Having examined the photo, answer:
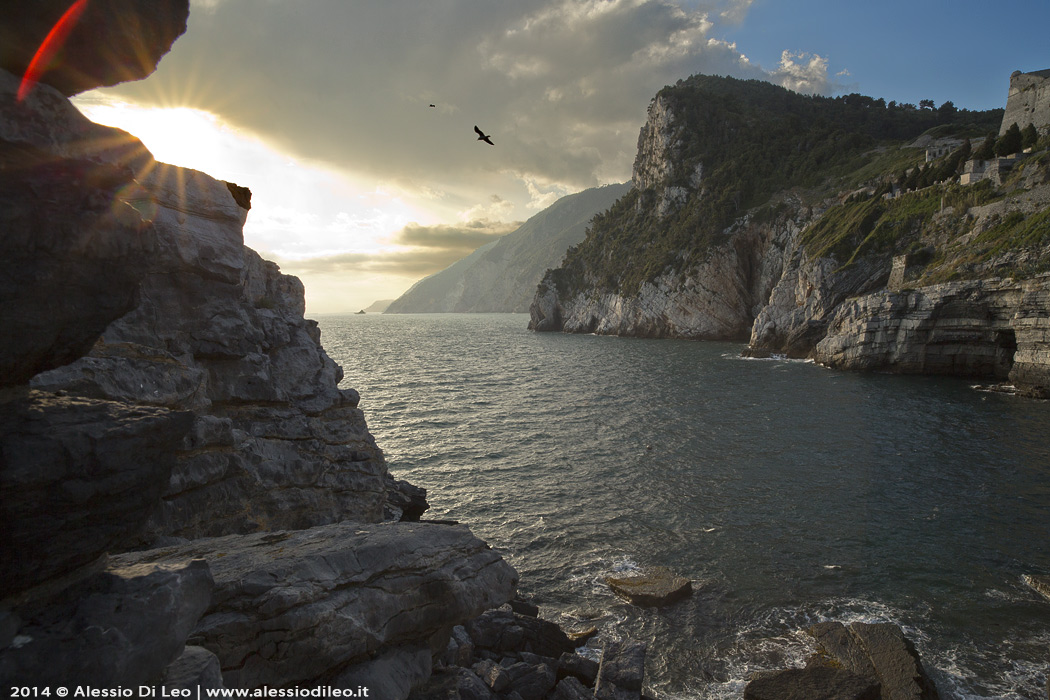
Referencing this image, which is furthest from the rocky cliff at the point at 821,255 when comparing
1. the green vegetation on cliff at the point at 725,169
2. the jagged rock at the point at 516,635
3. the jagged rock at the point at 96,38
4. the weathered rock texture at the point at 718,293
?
the jagged rock at the point at 96,38

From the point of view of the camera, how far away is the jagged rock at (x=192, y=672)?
19.3 ft

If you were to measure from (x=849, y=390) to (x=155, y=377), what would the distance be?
53325 mm

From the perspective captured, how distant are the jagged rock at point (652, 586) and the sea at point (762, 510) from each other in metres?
0.32

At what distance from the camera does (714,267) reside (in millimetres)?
111250

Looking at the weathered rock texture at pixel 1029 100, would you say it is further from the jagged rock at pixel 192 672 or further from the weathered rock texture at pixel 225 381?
the jagged rock at pixel 192 672

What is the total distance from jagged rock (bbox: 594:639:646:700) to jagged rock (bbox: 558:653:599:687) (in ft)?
0.75

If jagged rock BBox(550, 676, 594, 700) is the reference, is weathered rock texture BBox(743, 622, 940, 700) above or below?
below

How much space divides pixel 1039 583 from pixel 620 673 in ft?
47.9

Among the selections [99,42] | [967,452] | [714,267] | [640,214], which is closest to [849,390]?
[967,452]

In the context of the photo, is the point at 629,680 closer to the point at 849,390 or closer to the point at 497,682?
the point at 497,682

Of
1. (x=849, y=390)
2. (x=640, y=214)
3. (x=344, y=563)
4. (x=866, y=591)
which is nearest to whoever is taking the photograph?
(x=344, y=563)

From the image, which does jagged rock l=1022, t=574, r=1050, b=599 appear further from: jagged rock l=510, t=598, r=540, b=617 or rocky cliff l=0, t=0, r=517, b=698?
rocky cliff l=0, t=0, r=517, b=698

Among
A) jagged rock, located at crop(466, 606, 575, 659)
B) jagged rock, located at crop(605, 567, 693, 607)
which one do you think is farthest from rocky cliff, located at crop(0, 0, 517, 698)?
jagged rock, located at crop(605, 567, 693, 607)

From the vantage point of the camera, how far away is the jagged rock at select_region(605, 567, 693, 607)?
16.7 m
